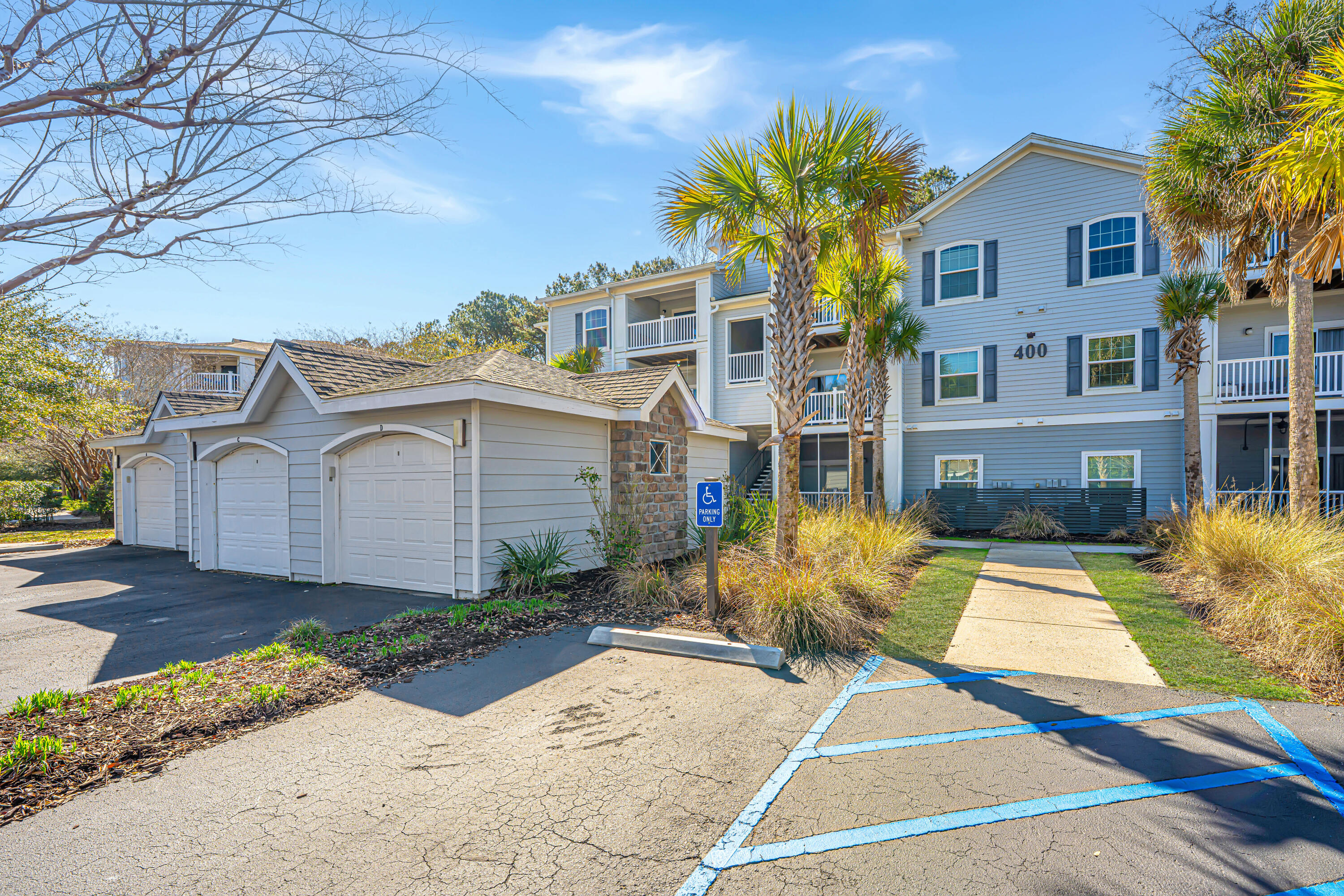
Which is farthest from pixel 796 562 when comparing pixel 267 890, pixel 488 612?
pixel 267 890

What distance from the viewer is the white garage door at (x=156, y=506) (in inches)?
581

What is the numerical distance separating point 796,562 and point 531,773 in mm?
4545

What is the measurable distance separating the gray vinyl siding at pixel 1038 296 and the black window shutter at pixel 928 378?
19 cm

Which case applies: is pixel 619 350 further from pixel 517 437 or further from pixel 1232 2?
pixel 1232 2

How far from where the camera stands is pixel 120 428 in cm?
2025

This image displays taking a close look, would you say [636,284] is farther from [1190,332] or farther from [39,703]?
[39,703]

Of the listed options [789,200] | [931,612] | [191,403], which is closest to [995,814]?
[931,612]

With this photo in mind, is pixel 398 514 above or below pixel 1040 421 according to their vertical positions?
below

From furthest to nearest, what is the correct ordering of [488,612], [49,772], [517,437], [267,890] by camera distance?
[517,437] → [488,612] → [49,772] → [267,890]

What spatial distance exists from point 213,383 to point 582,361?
77.7ft

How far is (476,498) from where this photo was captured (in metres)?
7.88

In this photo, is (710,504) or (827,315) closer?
(710,504)

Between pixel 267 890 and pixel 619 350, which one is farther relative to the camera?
pixel 619 350

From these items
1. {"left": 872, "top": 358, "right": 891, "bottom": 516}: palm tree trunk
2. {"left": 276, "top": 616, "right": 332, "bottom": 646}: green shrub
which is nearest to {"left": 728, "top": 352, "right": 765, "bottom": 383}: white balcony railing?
{"left": 872, "top": 358, "right": 891, "bottom": 516}: palm tree trunk
